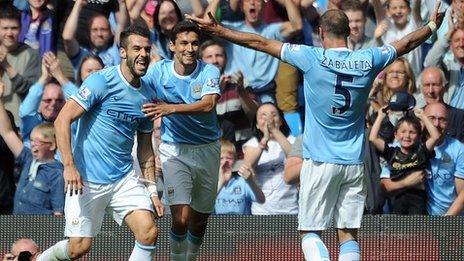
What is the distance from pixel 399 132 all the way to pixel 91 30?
147 inches

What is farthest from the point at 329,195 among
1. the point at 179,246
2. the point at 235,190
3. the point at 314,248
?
the point at 235,190

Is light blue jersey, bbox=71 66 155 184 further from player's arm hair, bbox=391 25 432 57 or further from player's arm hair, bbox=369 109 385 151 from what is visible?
player's arm hair, bbox=369 109 385 151

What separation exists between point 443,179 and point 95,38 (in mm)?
4222

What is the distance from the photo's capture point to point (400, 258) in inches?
512

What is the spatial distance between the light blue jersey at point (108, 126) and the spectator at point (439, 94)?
4236 millimetres

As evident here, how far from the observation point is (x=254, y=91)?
1469 centimetres

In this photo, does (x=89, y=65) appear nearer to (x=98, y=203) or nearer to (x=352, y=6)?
(x=352, y=6)

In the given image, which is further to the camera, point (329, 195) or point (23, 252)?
point (23, 252)

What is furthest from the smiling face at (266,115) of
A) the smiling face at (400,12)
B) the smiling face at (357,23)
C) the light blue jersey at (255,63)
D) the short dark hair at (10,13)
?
the short dark hair at (10,13)

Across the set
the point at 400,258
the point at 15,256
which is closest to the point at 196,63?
the point at 15,256

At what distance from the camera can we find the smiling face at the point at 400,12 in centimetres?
1452

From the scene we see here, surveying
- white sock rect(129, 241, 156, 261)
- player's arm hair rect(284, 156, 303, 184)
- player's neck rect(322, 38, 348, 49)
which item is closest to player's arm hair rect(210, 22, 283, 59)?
player's neck rect(322, 38, 348, 49)

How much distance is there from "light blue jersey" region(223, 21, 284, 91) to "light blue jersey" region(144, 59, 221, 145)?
304cm

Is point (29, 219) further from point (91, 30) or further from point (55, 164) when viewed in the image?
point (91, 30)
